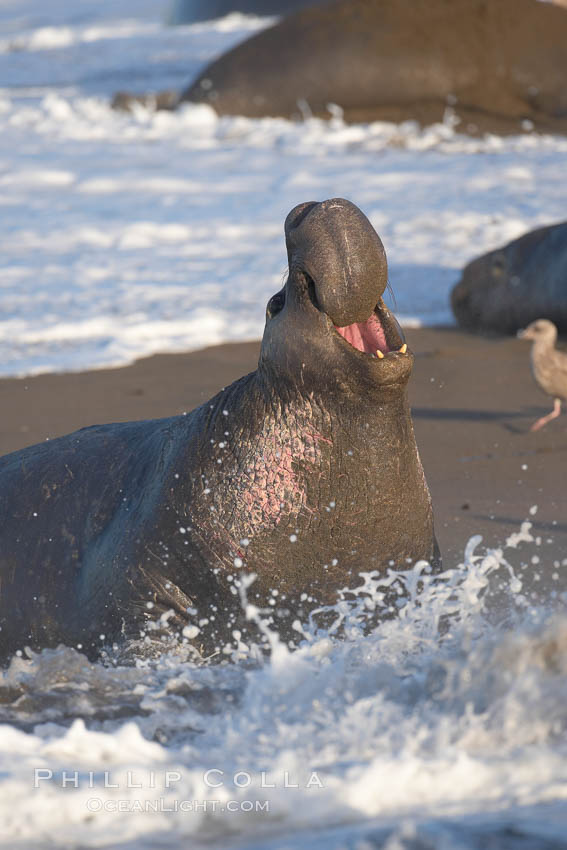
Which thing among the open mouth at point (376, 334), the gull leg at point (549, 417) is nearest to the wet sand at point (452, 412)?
the gull leg at point (549, 417)

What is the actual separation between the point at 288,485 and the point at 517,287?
5923mm

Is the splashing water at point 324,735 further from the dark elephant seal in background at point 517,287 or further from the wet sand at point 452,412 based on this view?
the dark elephant seal in background at point 517,287

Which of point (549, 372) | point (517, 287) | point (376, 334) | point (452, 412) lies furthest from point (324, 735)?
point (517, 287)

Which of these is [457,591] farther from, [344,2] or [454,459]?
[344,2]

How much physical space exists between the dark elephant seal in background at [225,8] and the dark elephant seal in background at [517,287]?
Answer: 1883 centimetres

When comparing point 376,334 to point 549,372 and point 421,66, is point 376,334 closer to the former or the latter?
point 549,372

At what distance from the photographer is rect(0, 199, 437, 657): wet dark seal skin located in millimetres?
3721

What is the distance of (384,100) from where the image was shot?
16.7 m

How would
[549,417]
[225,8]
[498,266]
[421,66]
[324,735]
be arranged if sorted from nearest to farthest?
[324,735] → [549,417] → [498,266] → [421,66] → [225,8]

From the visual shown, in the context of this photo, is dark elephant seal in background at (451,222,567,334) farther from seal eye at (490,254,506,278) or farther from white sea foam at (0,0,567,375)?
white sea foam at (0,0,567,375)

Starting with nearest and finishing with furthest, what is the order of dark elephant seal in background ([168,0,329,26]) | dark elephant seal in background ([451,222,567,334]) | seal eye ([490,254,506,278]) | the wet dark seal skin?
the wet dark seal skin
dark elephant seal in background ([451,222,567,334])
seal eye ([490,254,506,278])
dark elephant seal in background ([168,0,329,26])

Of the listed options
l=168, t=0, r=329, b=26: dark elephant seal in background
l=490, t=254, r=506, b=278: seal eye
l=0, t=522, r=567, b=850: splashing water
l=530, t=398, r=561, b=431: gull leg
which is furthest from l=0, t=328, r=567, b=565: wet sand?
l=168, t=0, r=329, b=26: dark elephant seal in background

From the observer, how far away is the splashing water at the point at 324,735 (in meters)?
3.07

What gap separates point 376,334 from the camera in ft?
12.6
